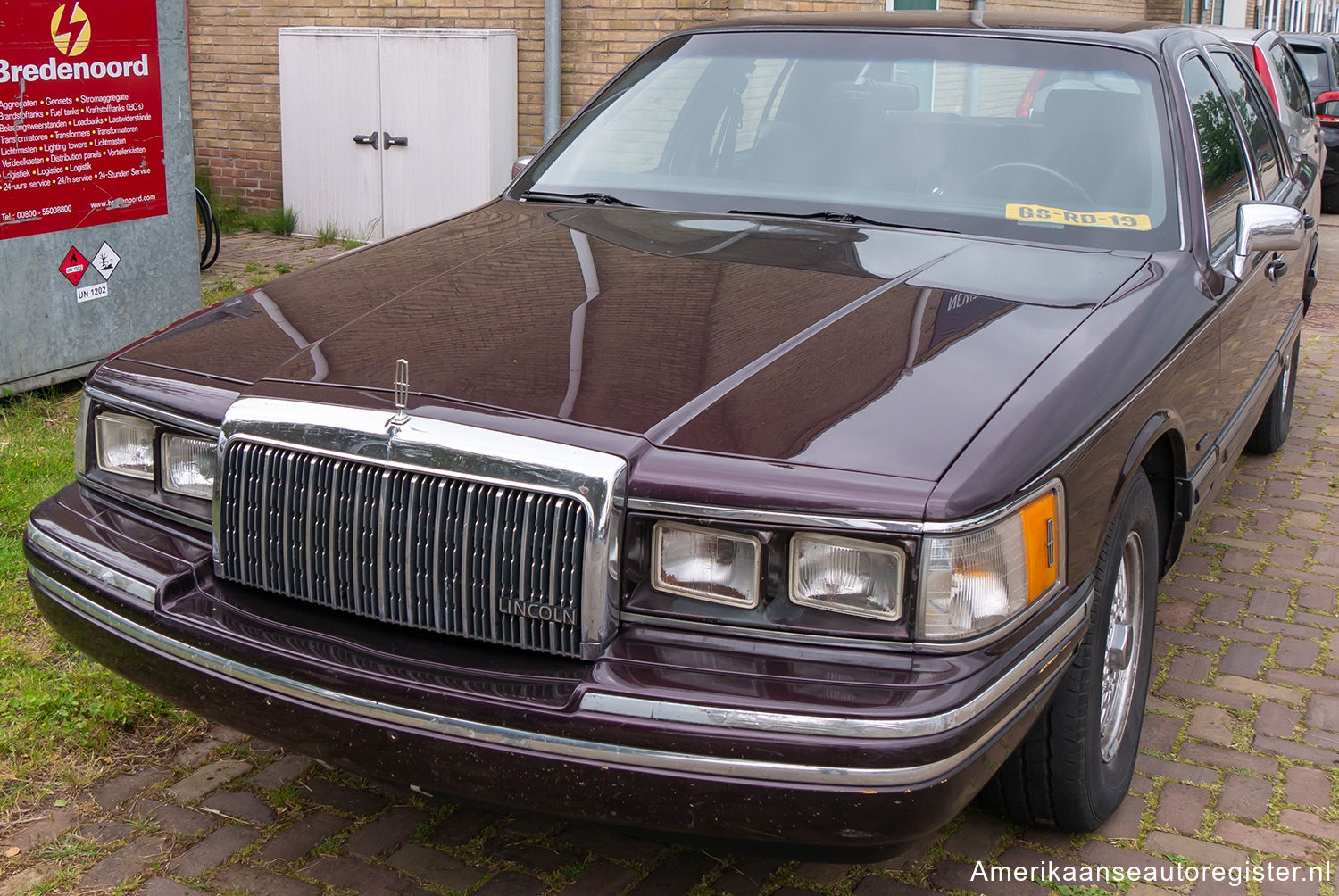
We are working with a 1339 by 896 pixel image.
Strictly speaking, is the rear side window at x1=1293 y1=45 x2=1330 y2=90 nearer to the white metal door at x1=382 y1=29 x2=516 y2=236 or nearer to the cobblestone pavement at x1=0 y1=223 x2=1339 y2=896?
the white metal door at x1=382 y1=29 x2=516 y2=236

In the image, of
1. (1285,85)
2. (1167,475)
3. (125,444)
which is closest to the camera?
(125,444)

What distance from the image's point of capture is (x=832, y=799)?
2039 millimetres

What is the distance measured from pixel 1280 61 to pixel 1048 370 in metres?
6.38

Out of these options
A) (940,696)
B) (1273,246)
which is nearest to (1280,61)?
(1273,246)

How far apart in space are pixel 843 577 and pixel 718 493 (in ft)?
0.87

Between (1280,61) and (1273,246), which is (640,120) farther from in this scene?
(1280,61)

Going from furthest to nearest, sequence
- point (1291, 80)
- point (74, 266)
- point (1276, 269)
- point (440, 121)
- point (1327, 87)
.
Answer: point (1327, 87)
point (440, 121)
point (1291, 80)
point (74, 266)
point (1276, 269)

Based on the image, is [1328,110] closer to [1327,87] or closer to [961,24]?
[1327,87]

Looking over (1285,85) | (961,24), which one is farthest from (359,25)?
(961,24)

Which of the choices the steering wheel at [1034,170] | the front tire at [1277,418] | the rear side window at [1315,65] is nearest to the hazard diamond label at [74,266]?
the steering wheel at [1034,170]

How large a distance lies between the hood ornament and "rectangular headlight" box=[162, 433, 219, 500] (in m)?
0.50

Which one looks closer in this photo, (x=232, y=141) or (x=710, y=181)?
(x=710, y=181)

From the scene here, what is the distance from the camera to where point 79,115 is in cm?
600

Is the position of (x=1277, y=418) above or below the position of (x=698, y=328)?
below
